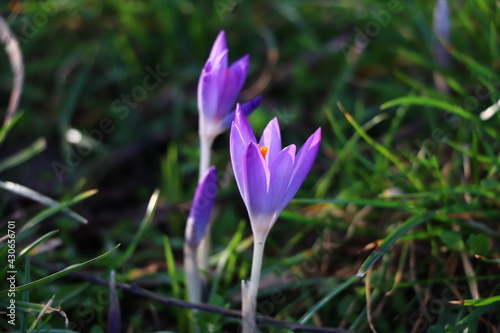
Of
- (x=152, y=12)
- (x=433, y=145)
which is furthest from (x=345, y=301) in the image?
(x=152, y=12)

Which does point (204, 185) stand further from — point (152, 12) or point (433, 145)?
point (152, 12)

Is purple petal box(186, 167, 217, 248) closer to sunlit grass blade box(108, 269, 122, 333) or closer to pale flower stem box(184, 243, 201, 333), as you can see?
pale flower stem box(184, 243, 201, 333)

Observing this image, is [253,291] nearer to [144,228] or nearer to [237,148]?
[237,148]

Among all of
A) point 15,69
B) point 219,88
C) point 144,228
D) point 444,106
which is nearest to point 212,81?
point 219,88

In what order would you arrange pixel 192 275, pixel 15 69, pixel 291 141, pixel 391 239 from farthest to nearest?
pixel 291 141 → pixel 15 69 → pixel 192 275 → pixel 391 239

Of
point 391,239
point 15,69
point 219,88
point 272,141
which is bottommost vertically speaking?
point 391,239

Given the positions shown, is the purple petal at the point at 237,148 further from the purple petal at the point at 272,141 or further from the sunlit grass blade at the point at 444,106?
the sunlit grass blade at the point at 444,106

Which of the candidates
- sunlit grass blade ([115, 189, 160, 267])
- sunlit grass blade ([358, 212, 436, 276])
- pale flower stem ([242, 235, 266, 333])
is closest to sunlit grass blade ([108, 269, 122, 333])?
sunlit grass blade ([115, 189, 160, 267])

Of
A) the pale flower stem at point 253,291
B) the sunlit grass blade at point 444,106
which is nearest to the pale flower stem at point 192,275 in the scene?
the pale flower stem at point 253,291
